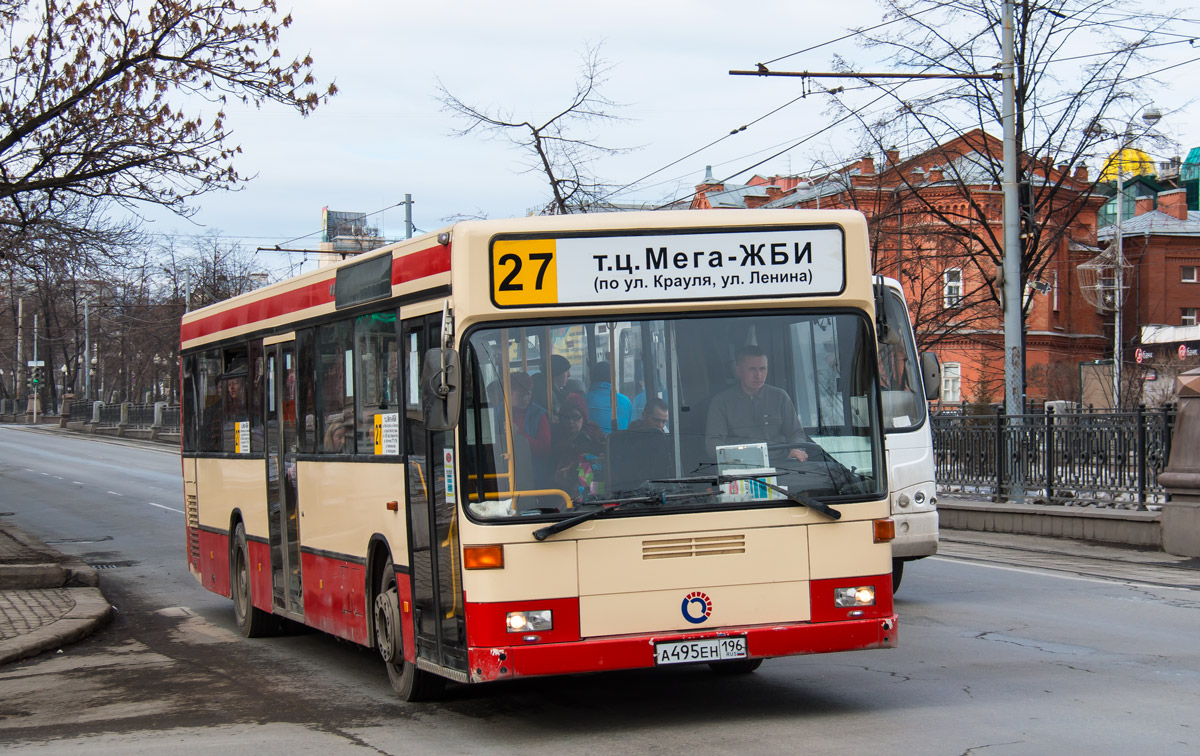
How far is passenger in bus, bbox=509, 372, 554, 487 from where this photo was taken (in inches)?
282

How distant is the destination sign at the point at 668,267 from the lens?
24.0 feet

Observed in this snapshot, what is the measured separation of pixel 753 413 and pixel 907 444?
5.54 m

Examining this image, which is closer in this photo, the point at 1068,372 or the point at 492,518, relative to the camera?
the point at 492,518

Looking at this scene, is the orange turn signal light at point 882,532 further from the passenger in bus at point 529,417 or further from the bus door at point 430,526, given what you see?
the bus door at point 430,526

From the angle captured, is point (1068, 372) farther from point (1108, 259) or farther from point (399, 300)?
point (399, 300)

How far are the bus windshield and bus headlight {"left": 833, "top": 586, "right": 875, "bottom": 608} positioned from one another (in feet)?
1.60

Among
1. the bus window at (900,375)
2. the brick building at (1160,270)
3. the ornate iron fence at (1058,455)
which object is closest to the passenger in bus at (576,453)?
the bus window at (900,375)

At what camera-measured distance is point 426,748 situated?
7109mm

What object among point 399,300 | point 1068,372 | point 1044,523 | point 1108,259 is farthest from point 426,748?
point 1108,259

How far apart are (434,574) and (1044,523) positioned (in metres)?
13.2

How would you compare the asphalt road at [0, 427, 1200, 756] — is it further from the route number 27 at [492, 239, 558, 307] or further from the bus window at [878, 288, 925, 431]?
the route number 27 at [492, 239, 558, 307]

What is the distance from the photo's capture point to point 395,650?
8.59 metres

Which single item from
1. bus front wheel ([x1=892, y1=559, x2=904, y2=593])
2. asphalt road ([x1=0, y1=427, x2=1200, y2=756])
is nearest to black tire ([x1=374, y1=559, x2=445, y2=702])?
asphalt road ([x1=0, y1=427, x2=1200, y2=756])

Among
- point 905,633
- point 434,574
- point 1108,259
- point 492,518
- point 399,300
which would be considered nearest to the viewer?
point 492,518
